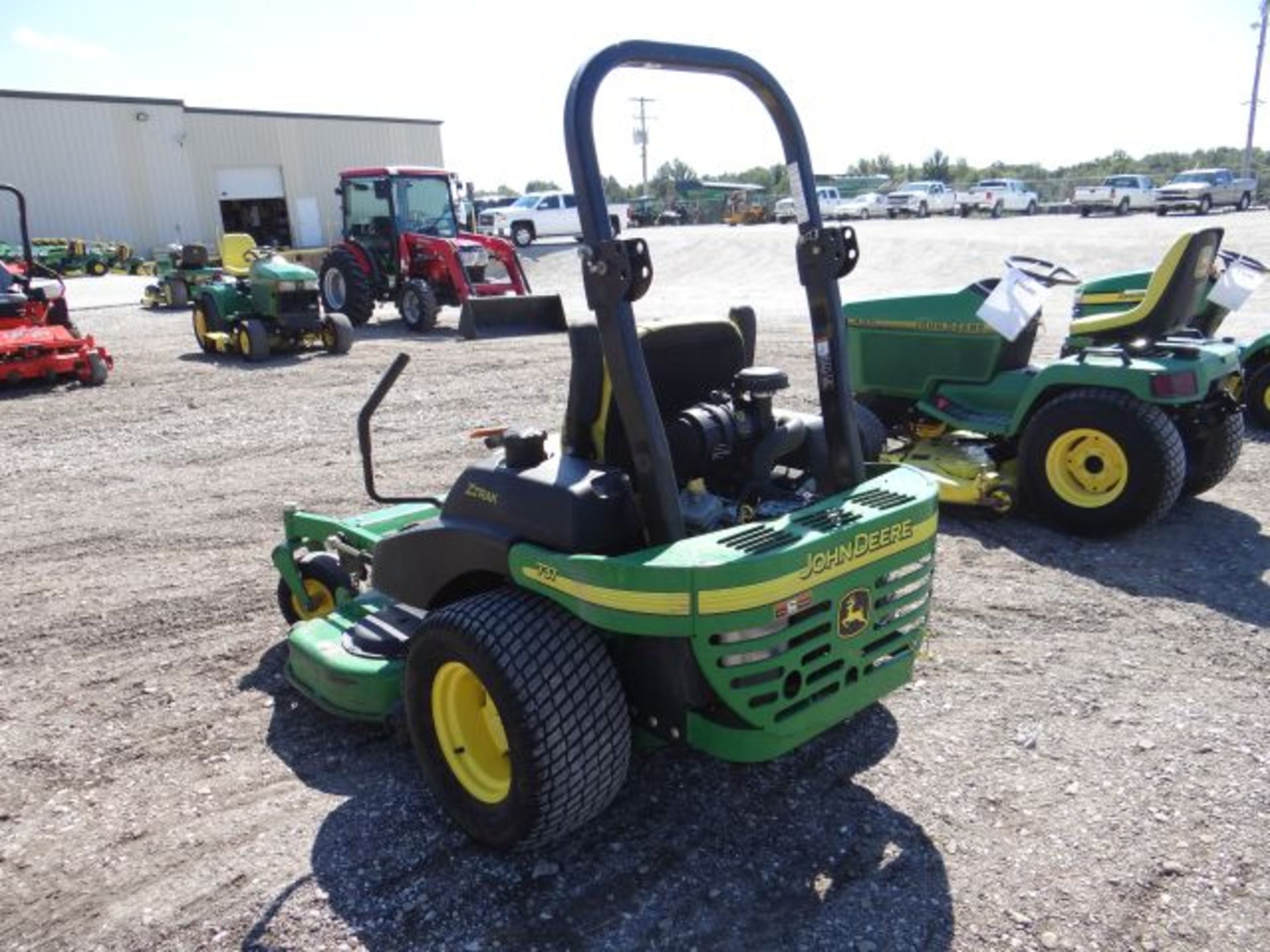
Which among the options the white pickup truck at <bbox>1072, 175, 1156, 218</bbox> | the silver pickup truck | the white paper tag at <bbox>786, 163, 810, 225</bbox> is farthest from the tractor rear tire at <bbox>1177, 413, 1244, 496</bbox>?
the silver pickup truck

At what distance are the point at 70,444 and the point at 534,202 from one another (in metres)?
26.0

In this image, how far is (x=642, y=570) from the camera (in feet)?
7.91

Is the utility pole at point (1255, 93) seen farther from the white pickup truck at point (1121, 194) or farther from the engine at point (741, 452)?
the engine at point (741, 452)

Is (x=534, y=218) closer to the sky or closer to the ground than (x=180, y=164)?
closer to the ground

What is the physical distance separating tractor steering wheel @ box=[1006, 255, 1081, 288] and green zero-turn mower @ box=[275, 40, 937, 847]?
3.10 meters

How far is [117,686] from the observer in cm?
387

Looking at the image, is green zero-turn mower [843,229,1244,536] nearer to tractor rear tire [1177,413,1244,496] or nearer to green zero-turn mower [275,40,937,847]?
tractor rear tire [1177,413,1244,496]

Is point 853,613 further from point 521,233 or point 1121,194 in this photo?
point 1121,194

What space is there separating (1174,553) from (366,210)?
13.0 m

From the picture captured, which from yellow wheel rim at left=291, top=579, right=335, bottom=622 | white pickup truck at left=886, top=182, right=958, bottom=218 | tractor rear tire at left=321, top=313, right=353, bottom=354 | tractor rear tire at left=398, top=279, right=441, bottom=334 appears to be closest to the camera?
yellow wheel rim at left=291, top=579, right=335, bottom=622

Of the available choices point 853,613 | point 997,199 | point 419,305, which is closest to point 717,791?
point 853,613

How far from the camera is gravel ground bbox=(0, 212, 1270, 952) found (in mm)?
2537

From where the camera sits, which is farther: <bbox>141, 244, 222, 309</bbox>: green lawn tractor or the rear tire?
the rear tire

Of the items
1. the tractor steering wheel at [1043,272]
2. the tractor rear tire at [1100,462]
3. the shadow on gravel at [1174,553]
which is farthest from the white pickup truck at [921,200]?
the tractor rear tire at [1100,462]
